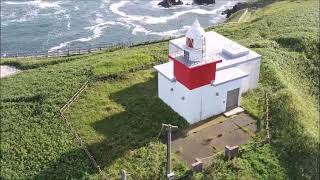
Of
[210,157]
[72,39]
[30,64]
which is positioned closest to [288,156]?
[210,157]

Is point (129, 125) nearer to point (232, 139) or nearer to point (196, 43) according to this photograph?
point (232, 139)

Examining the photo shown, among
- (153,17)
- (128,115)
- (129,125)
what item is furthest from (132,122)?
(153,17)

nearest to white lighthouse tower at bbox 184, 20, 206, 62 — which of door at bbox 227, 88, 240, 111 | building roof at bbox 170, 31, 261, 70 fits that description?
building roof at bbox 170, 31, 261, 70

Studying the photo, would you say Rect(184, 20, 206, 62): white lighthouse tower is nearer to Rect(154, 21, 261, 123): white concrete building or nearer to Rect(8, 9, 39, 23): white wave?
Rect(154, 21, 261, 123): white concrete building

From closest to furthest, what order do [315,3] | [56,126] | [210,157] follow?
1. [210,157]
2. [56,126]
3. [315,3]

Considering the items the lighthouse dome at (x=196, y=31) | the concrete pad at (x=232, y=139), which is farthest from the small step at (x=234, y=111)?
the lighthouse dome at (x=196, y=31)

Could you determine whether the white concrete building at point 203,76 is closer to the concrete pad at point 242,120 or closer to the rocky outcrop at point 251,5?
the concrete pad at point 242,120

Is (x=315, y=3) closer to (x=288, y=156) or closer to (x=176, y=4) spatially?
(x=176, y=4)
